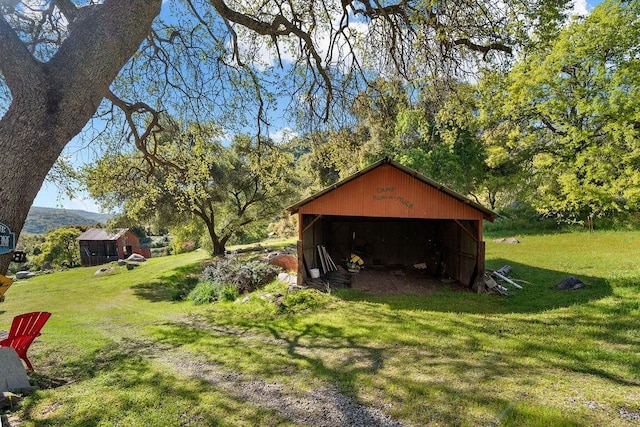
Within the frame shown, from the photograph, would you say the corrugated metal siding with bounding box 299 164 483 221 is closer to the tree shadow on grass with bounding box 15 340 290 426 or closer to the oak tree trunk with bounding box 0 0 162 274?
the tree shadow on grass with bounding box 15 340 290 426

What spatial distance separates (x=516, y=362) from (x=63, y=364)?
748 centimetres

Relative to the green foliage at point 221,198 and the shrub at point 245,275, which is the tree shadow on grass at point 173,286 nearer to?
the shrub at point 245,275

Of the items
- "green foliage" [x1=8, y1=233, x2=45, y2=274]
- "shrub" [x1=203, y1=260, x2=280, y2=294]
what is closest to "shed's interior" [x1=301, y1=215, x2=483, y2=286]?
"shrub" [x1=203, y1=260, x2=280, y2=294]

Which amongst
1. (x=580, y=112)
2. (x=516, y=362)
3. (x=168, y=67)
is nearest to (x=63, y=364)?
(x=168, y=67)

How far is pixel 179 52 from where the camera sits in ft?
26.0

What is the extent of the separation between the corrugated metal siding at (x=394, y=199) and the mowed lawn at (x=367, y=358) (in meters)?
2.62

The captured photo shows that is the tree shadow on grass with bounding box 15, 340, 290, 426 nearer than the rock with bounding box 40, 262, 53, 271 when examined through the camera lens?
Yes

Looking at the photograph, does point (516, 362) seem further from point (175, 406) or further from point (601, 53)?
point (601, 53)

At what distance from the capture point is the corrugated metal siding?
1100 centimetres

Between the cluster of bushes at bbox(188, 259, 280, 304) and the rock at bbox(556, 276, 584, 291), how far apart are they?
961 cm

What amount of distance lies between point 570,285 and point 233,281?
1127 cm

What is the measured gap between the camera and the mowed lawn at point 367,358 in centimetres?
396

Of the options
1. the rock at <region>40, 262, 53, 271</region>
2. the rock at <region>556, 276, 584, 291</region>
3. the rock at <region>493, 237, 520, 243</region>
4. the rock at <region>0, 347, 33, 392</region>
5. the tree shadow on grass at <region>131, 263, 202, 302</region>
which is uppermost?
the rock at <region>493, 237, 520, 243</region>

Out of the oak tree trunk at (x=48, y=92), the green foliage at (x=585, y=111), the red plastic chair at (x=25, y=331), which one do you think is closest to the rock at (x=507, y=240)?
the green foliage at (x=585, y=111)
